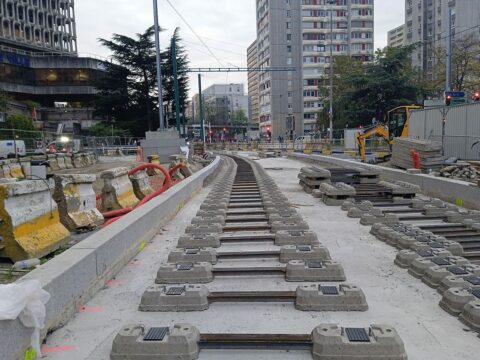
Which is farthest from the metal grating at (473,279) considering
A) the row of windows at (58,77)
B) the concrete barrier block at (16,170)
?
the row of windows at (58,77)

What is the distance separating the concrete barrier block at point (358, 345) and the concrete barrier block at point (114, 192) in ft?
22.7

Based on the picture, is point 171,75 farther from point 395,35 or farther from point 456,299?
point 395,35

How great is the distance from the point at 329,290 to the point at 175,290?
4.56 feet

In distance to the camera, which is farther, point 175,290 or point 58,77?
point 58,77

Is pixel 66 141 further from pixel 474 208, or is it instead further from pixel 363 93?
pixel 363 93

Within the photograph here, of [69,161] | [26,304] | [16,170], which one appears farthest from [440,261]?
[69,161]

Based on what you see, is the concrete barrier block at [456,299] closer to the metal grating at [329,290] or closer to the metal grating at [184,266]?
the metal grating at [329,290]

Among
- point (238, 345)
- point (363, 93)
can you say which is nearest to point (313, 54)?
point (363, 93)

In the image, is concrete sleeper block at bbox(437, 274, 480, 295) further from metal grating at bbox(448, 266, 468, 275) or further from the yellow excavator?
the yellow excavator

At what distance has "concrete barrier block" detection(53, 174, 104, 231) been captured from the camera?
7.52 m

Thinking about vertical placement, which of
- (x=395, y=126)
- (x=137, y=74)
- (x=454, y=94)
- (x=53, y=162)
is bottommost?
(x=53, y=162)

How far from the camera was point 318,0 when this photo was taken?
4154 inches

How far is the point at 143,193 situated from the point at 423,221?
21.3ft

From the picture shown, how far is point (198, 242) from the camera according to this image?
5.89m
